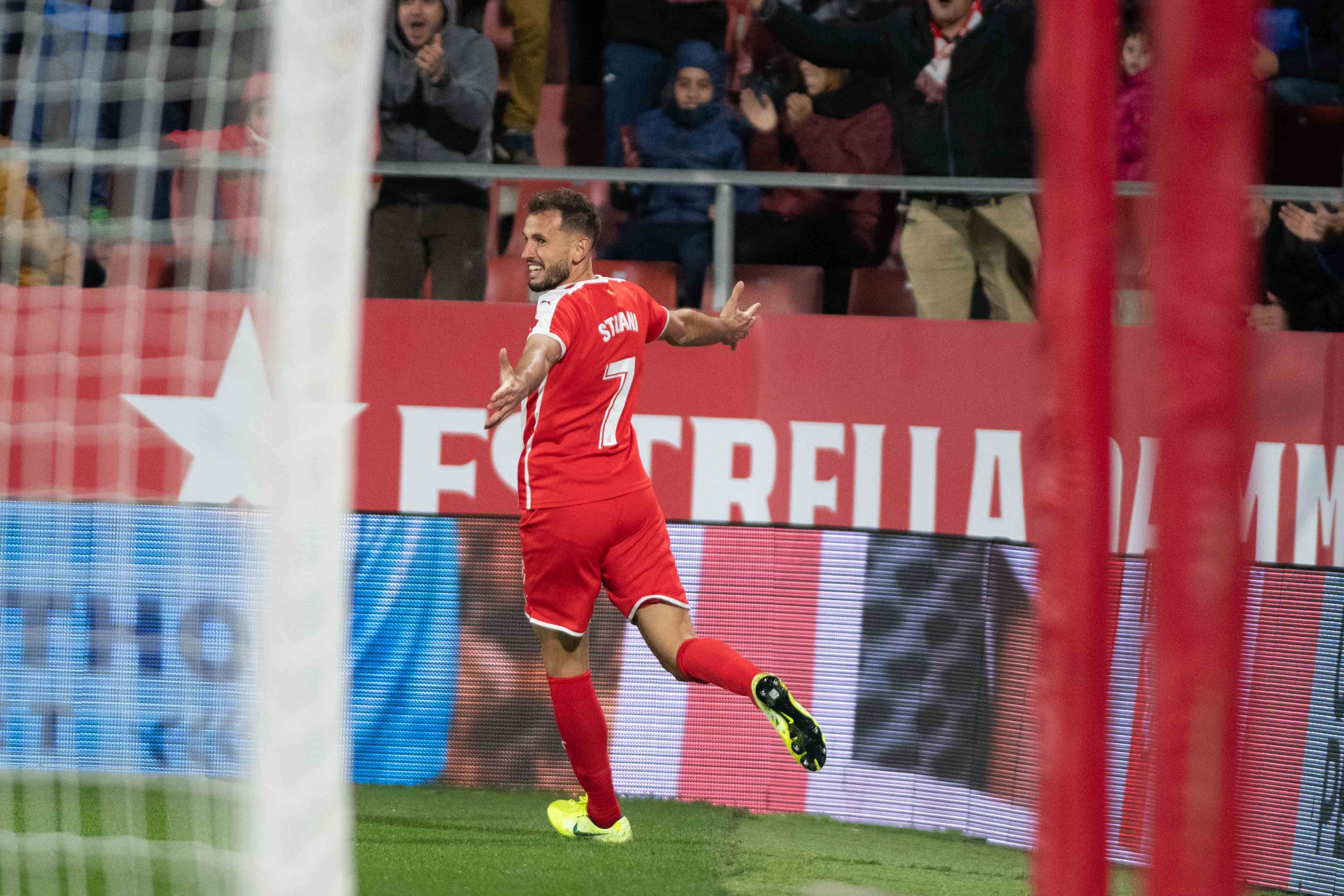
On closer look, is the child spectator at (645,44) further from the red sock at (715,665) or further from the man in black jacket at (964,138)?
the red sock at (715,665)

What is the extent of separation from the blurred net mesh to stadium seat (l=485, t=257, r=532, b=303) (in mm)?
1065

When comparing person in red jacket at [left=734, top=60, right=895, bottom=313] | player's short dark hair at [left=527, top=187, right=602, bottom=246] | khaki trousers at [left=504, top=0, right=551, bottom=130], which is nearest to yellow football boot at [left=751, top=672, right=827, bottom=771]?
player's short dark hair at [left=527, top=187, right=602, bottom=246]

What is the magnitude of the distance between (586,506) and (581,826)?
3.51 ft

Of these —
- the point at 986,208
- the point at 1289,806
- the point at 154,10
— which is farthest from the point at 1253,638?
the point at 154,10

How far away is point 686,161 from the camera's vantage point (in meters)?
7.03

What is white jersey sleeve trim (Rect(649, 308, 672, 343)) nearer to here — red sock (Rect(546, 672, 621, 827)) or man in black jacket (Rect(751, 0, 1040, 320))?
red sock (Rect(546, 672, 621, 827))

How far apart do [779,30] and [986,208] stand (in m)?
1.31

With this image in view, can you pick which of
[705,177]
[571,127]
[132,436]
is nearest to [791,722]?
[705,177]

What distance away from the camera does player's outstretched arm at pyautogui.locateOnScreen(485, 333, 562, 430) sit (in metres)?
3.87

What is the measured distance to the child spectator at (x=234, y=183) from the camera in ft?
18.3

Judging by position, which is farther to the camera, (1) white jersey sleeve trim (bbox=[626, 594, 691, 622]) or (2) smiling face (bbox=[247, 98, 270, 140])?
(2) smiling face (bbox=[247, 98, 270, 140])

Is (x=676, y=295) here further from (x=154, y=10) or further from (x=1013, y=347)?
(x=154, y=10)

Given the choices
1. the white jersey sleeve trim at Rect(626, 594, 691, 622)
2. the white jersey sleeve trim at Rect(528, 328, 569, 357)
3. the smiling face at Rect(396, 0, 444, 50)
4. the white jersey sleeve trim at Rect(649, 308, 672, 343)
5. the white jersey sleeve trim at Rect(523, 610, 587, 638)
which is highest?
the smiling face at Rect(396, 0, 444, 50)

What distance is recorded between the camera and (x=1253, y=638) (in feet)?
16.1
